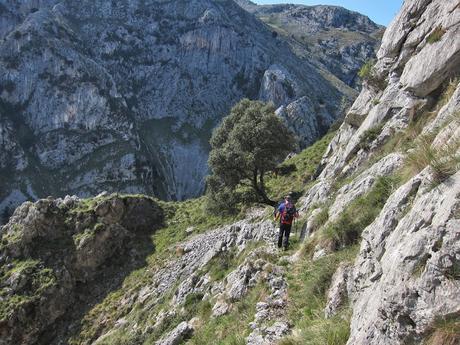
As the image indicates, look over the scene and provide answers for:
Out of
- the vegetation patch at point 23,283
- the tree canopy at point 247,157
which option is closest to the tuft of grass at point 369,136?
the tree canopy at point 247,157

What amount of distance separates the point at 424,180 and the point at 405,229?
3.59ft

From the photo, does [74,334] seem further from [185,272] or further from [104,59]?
[104,59]

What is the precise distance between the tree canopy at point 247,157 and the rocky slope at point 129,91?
5537cm

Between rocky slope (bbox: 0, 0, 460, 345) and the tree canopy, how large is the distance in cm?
184

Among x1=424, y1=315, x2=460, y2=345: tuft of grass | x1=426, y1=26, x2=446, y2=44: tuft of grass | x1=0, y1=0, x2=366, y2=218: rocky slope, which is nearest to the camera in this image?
x1=424, y1=315, x2=460, y2=345: tuft of grass

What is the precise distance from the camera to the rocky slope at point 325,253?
260 inches

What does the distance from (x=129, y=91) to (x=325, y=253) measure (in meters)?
120

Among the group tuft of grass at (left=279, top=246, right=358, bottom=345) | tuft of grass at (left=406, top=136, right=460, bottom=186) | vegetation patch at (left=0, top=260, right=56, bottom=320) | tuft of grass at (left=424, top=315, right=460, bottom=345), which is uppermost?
tuft of grass at (left=406, top=136, right=460, bottom=186)

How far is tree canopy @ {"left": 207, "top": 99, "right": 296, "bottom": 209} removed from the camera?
30.1 meters

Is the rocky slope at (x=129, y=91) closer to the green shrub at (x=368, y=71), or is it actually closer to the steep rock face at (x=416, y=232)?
the green shrub at (x=368, y=71)

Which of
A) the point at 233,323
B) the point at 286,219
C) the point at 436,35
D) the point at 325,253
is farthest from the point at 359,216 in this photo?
the point at 436,35

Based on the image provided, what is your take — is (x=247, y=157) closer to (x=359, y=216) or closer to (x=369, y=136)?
(x=369, y=136)

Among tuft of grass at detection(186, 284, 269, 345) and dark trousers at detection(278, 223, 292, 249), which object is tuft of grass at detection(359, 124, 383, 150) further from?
tuft of grass at detection(186, 284, 269, 345)

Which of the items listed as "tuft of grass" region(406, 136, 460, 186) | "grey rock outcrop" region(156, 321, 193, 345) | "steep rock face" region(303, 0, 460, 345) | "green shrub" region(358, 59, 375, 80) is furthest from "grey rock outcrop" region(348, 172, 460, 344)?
"green shrub" region(358, 59, 375, 80)
